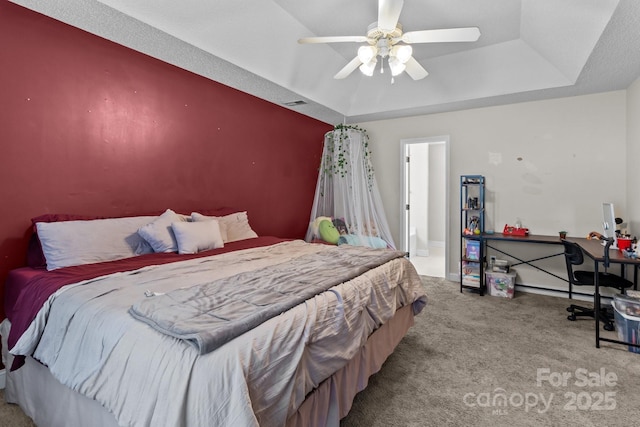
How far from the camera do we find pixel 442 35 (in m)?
2.38

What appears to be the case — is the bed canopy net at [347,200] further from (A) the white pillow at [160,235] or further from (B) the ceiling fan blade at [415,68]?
(A) the white pillow at [160,235]

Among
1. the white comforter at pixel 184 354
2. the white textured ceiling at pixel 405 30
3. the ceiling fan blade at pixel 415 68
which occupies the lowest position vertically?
the white comforter at pixel 184 354

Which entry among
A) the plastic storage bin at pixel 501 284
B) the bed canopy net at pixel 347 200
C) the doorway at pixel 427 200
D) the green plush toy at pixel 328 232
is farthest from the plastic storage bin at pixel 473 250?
the doorway at pixel 427 200

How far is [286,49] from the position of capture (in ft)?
11.0

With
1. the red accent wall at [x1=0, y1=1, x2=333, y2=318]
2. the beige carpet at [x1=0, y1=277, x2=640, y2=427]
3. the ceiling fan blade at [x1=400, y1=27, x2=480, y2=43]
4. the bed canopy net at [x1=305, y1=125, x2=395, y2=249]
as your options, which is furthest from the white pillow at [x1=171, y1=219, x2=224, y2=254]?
the ceiling fan blade at [x1=400, y1=27, x2=480, y2=43]

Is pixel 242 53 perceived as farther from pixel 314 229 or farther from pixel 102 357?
pixel 102 357

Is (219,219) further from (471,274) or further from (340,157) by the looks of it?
(471,274)

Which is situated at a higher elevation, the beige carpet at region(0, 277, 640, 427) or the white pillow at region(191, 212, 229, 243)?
the white pillow at region(191, 212, 229, 243)

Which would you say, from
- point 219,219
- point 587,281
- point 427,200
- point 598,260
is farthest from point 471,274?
A: point 219,219

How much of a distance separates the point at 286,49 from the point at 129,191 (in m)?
2.05

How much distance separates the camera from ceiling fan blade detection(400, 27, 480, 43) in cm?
233

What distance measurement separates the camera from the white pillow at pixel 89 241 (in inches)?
82.3

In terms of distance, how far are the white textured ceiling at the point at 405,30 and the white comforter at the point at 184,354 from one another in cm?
191

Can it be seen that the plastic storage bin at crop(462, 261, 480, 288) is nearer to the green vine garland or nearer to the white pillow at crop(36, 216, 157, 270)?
the green vine garland
